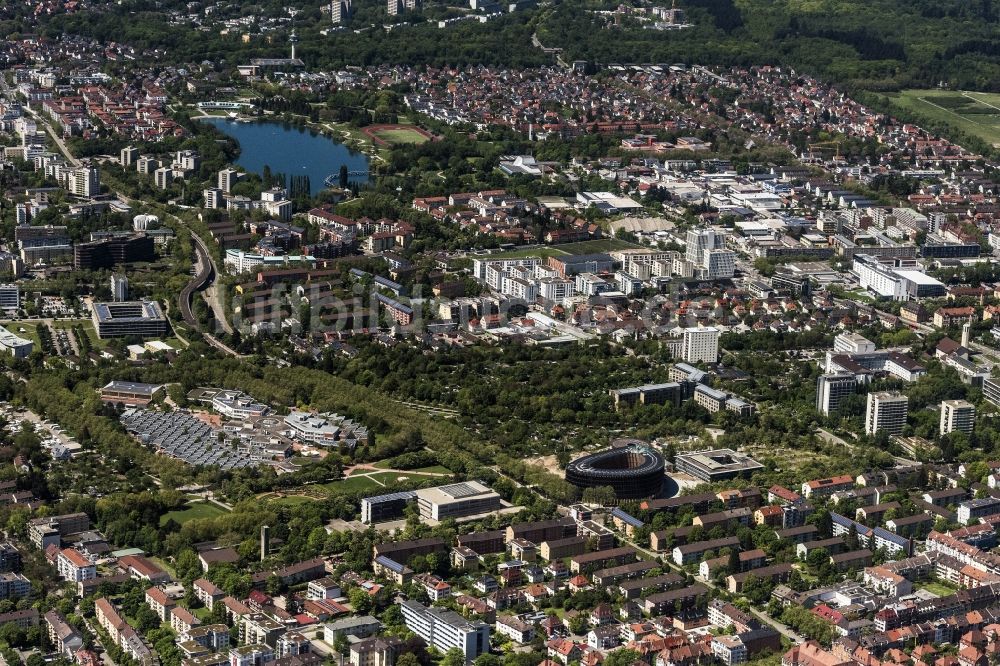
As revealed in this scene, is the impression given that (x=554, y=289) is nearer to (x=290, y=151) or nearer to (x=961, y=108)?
(x=290, y=151)

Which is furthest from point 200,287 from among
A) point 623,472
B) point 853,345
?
point 623,472

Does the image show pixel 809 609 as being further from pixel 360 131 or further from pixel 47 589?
pixel 360 131

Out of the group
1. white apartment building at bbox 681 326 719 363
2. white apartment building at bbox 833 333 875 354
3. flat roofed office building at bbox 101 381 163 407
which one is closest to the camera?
flat roofed office building at bbox 101 381 163 407

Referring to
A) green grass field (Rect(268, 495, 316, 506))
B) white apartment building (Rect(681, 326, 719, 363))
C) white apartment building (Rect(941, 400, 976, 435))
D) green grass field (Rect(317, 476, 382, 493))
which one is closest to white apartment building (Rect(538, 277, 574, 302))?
white apartment building (Rect(681, 326, 719, 363))

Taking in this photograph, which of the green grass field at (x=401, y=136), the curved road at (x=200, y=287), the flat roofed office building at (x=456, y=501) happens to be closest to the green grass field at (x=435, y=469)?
the flat roofed office building at (x=456, y=501)

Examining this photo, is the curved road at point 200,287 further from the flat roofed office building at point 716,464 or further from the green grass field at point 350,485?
the flat roofed office building at point 716,464

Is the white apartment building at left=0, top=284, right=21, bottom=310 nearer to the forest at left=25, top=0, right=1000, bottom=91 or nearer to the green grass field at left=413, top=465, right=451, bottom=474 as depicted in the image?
the green grass field at left=413, top=465, right=451, bottom=474

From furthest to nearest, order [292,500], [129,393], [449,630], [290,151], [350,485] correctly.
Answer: [290,151]
[129,393]
[350,485]
[292,500]
[449,630]
